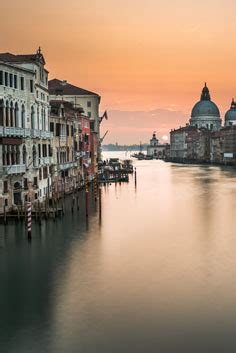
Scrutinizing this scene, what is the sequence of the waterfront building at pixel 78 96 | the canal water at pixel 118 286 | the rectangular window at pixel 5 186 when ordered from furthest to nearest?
the waterfront building at pixel 78 96, the rectangular window at pixel 5 186, the canal water at pixel 118 286

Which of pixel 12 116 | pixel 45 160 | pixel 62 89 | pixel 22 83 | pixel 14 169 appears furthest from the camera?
pixel 62 89

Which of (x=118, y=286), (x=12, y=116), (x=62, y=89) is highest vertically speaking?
(x=62, y=89)

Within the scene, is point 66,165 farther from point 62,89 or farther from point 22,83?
point 62,89

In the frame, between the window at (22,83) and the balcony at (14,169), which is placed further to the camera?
the window at (22,83)

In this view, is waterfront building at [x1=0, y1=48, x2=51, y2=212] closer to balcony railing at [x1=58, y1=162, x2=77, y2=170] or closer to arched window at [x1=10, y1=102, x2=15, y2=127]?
arched window at [x1=10, y1=102, x2=15, y2=127]

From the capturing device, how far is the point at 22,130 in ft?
134

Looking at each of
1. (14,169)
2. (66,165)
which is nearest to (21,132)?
(14,169)

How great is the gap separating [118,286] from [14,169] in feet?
62.5

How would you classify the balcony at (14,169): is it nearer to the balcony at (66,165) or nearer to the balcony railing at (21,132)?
the balcony railing at (21,132)

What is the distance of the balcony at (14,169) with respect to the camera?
38.8 metres

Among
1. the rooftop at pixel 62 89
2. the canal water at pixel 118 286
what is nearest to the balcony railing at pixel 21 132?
the canal water at pixel 118 286

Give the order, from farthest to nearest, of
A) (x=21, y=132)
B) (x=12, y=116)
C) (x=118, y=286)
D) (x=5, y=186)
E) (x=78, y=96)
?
(x=78, y=96) < (x=21, y=132) < (x=12, y=116) < (x=5, y=186) < (x=118, y=286)

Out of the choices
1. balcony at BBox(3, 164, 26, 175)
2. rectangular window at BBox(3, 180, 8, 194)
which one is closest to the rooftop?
balcony at BBox(3, 164, 26, 175)

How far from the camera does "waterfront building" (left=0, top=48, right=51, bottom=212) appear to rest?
Answer: 3878 centimetres
